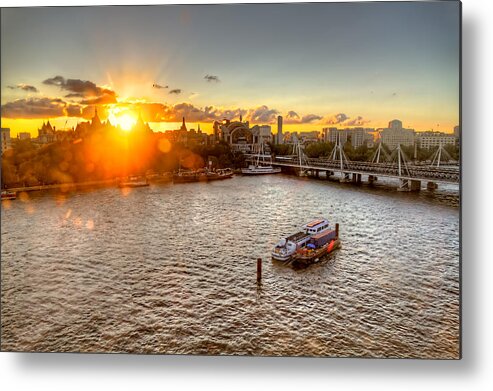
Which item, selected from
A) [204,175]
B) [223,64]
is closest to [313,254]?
[204,175]

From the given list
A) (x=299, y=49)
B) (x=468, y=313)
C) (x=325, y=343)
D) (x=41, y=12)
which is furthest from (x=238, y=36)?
(x=468, y=313)

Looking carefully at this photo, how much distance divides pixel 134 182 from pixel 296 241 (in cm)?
157

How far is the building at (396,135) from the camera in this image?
136 inches

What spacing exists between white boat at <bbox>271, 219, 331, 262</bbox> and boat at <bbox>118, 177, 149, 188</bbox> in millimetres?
1372

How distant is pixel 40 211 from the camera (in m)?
3.73

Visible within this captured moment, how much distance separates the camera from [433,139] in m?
3.29

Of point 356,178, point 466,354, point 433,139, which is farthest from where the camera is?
point 356,178

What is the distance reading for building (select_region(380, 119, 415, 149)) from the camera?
11.3ft

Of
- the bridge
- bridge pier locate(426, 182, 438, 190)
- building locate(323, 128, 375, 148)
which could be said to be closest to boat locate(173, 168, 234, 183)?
the bridge

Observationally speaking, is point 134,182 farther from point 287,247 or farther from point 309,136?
point 309,136

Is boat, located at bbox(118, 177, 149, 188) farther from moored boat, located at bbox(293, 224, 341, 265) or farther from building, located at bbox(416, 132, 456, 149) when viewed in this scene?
building, located at bbox(416, 132, 456, 149)

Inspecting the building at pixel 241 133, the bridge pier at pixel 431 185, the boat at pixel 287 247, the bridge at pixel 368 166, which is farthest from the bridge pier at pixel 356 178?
the building at pixel 241 133

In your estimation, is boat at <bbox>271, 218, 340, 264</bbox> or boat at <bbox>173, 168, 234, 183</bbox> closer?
boat at <bbox>271, 218, 340, 264</bbox>

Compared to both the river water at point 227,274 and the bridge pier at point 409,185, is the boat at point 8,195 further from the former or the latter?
the bridge pier at point 409,185
